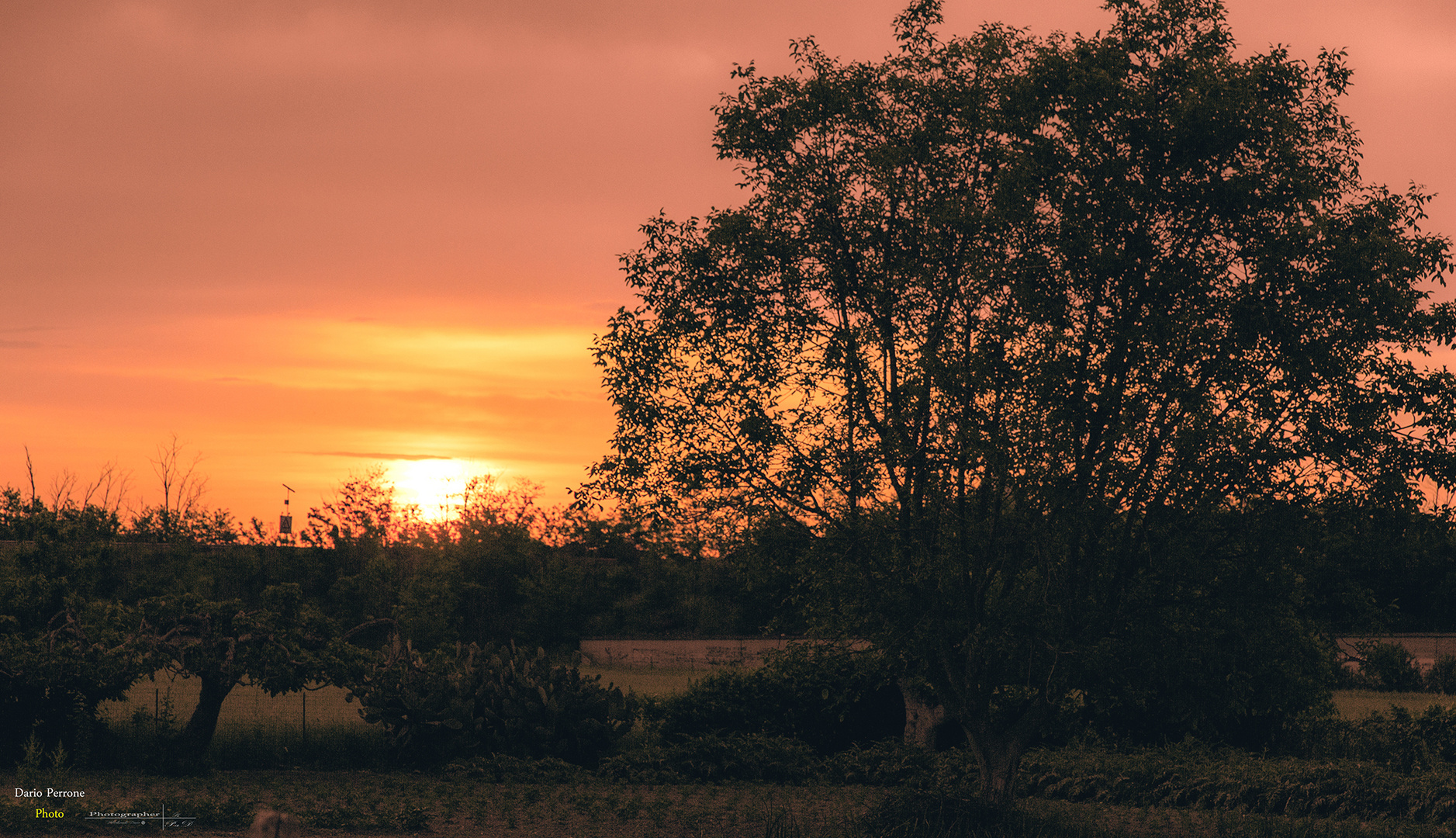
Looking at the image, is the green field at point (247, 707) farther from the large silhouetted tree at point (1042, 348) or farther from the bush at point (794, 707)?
the large silhouetted tree at point (1042, 348)

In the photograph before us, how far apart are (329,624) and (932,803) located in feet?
29.4

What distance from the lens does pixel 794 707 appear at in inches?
762

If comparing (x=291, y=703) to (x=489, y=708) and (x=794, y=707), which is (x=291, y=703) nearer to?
(x=489, y=708)

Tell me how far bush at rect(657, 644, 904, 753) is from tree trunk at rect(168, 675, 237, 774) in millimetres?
6814

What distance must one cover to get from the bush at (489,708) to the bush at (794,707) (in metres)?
1.07

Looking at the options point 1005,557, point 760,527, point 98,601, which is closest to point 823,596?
point 760,527

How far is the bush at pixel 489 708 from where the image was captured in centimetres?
1756

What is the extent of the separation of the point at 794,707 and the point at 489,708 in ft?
16.2

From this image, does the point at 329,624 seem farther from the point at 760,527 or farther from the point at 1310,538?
the point at 1310,538

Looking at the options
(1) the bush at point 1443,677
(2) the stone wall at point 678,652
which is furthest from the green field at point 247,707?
(1) the bush at point 1443,677

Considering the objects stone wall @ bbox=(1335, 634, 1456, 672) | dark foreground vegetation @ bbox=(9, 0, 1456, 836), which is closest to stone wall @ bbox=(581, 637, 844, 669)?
stone wall @ bbox=(1335, 634, 1456, 672)

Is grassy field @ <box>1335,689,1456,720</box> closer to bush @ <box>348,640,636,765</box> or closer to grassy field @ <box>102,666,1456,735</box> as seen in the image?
grassy field @ <box>102,666,1456,735</box>

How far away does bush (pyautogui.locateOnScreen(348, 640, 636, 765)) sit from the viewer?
1756cm

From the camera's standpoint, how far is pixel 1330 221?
1133 cm
